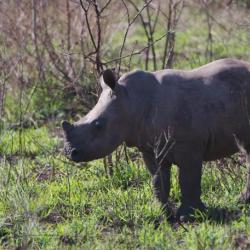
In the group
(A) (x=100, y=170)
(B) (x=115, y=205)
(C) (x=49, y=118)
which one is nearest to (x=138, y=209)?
(B) (x=115, y=205)

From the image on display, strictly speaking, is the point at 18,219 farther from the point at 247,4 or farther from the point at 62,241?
the point at 247,4

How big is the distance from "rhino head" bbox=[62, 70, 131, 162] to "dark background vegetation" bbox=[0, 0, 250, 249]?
49cm

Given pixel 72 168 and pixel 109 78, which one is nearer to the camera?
pixel 109 78

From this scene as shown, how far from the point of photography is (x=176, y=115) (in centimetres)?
705

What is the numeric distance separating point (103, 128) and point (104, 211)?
72 cm

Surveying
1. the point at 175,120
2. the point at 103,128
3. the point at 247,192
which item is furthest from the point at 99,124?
the point at 247,192

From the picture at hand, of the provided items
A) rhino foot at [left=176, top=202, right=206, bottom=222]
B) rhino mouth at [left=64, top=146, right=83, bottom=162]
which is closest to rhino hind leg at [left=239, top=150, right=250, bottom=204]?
rhino foot at [left=176, top=202, right=206, bottom=222]

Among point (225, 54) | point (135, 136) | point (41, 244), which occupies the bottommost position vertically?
point (41, 244)

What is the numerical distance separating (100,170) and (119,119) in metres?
1.74

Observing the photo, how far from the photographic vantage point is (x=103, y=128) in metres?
7.06

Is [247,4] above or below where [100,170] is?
above

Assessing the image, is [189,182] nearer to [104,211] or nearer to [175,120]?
[175,120]

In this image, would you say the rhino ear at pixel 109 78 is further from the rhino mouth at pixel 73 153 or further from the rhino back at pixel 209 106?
the rhino mouth at pixel 73 153

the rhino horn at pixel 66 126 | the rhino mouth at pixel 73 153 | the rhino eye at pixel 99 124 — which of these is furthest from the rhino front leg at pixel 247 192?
the rhino horn at pixel 66 126
